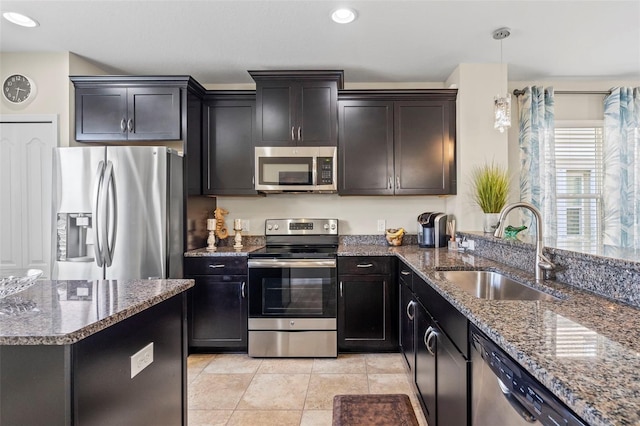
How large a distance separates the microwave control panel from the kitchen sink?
143 cm

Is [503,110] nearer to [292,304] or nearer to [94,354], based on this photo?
[292,304]

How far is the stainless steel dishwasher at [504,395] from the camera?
684 millimetres

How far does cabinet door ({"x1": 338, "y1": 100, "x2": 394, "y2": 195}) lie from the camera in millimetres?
3039

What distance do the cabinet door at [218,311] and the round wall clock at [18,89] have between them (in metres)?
2.14

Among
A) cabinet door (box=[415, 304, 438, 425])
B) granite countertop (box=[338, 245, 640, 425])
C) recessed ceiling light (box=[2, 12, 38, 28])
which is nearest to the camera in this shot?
granite countertop (box=[338, 245, 640, 425])

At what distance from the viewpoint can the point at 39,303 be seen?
3.63 ft

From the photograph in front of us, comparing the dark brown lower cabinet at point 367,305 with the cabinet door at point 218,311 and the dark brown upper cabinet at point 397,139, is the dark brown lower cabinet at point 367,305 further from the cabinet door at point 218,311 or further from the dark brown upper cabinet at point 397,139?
the cabinet door at point 218,311

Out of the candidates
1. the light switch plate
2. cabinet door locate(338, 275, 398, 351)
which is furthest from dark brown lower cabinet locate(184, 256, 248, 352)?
the light switch plate

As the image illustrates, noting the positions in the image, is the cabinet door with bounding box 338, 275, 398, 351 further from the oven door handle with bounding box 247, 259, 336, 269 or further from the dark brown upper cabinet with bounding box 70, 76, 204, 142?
the dark brown upper cabinet with bounding box 70, 76, 204, 142

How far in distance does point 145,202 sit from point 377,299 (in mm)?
2044

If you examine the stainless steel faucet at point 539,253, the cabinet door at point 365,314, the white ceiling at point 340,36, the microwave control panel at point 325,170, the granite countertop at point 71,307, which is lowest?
the cabinet door at point 365,314

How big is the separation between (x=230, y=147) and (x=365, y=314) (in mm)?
1984

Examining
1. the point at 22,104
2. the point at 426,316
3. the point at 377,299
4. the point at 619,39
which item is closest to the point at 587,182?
the point at 619,39

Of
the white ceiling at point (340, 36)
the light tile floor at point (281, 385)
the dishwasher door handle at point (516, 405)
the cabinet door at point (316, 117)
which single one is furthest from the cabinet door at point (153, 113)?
the dishwasher door handle at point (516, 405)
